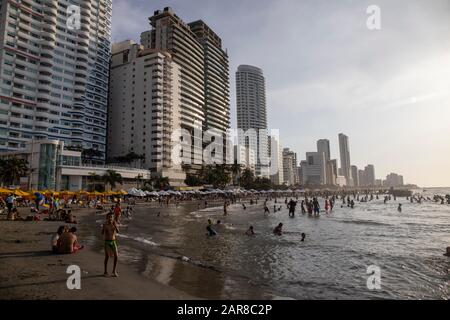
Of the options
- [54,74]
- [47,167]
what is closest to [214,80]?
[54,74]

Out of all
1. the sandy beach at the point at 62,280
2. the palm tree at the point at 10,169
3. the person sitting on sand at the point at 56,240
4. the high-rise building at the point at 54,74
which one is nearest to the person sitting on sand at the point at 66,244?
the person sitting on sand at the point at 56,240

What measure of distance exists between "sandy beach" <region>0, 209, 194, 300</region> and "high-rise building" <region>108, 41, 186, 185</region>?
8814 cm

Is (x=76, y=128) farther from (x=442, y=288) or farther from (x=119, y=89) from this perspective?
(x=442, y=288)

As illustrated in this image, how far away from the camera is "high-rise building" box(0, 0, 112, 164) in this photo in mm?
79188

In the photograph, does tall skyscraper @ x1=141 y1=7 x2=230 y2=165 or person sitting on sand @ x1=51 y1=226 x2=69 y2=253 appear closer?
person sitting on sand @ x1=51 y1=226 x2=69 y2=253

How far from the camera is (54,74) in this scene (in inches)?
3526

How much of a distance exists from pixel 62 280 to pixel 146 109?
102 m

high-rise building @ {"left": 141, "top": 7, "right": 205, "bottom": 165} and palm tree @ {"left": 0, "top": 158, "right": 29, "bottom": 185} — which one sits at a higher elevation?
high-rise building @ {"left": 141, "top": 7, "right": 205, "bottom": 165}

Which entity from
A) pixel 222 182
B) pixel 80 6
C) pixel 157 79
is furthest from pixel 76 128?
pixel 222 182

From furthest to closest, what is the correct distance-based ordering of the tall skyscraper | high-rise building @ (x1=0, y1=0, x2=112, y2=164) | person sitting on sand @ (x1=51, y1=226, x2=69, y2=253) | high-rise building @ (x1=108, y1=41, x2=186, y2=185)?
the tall skyscraper
high-rise building @ (x1=108, y1=41, x2=186, y2=185)
high-rise building @ (x1=0, y1=0, x2=112, y2=164)
person sitting on sand @ (x1=51, y1=226, x2=69, y2=253)

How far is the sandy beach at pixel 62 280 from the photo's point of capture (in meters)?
7.05
